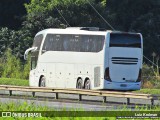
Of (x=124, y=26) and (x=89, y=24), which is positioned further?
(x=124, y=26)

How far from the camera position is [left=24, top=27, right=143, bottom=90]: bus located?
3841 centimetres

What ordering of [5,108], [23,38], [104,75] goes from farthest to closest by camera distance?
1. [23,38]
2. [104,75]
3. [5,108]

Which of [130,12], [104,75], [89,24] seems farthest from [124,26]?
[104,75]

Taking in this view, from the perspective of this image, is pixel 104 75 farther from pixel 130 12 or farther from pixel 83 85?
pixel 130 12

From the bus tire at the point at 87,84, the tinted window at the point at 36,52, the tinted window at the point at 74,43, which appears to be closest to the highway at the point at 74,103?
the bus tire at the point at 87,84

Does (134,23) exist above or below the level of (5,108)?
above

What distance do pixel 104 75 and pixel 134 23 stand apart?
3242 cm

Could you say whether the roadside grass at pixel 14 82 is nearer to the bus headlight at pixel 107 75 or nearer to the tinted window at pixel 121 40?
the bus headlight at pixel 107 75

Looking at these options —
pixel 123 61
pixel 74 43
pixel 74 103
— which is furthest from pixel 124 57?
pixel 74 103

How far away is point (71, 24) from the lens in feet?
209

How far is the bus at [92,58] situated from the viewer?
126 feet

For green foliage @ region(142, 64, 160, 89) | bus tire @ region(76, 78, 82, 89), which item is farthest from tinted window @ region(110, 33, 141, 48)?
green foliage @ region(142, 64, 160, 89)

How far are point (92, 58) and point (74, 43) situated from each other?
177 cm

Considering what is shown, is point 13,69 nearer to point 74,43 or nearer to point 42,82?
point 42,82
